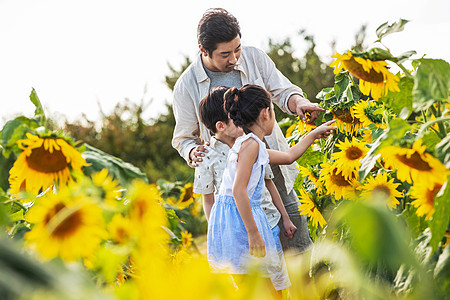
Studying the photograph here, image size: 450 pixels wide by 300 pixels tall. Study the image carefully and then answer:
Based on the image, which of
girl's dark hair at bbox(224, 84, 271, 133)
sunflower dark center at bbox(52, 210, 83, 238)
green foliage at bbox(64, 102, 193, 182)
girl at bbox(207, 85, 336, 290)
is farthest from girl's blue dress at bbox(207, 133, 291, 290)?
green foliage at bbox(64, 102, 193, 182)

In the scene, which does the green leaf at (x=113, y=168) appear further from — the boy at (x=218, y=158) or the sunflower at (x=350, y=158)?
the boy at (x=218, y=158)

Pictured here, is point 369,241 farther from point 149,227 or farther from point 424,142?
point 424,142

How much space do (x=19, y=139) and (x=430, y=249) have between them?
86cm

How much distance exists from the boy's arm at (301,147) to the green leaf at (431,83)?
1.07 meters

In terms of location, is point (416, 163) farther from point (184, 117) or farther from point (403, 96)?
point (184, 117)

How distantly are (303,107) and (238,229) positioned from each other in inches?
25.6

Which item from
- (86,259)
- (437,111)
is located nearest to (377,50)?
(437,111)

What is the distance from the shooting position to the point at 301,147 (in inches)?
86.3

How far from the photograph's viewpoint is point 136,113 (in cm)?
888

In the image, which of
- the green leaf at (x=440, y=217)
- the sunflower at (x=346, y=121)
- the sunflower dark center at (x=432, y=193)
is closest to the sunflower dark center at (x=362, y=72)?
the sunflower dark center at (x=432, y=193)

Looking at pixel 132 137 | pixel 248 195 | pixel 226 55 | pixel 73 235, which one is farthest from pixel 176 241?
pixel 132 137

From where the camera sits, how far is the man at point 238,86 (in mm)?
2557

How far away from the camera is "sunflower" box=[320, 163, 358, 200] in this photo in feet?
6.08

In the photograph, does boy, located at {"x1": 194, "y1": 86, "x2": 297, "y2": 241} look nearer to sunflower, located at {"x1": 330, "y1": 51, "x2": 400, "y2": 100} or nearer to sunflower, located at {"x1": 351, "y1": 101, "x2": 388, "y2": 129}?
sunflower, located at {"x1": 351, "y1": 101, "x2": 388, "y2": 129}
